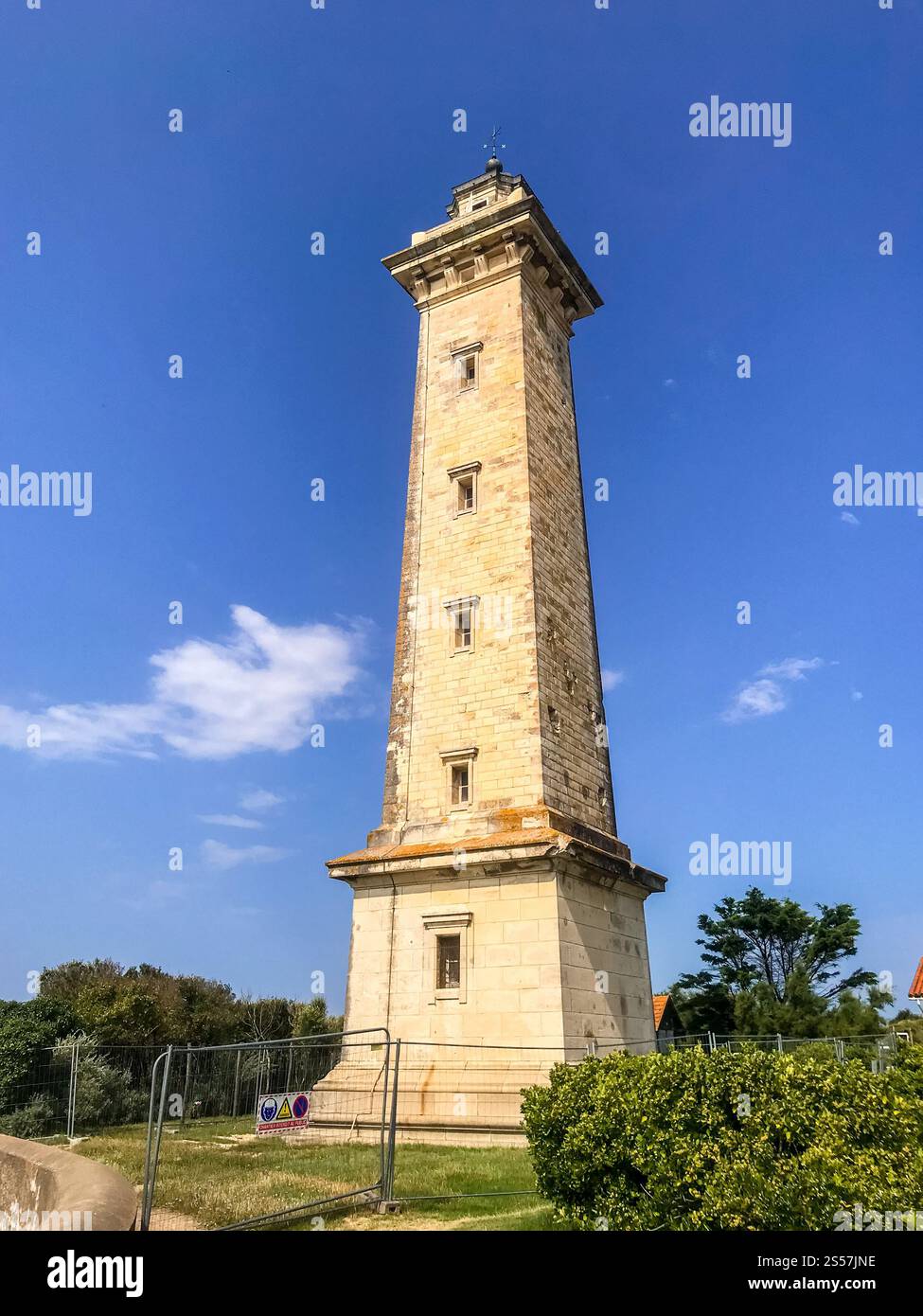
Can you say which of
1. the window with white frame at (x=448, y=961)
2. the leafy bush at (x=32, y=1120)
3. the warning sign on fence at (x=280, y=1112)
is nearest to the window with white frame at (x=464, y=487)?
the window with white frame at (x=448, y=961)

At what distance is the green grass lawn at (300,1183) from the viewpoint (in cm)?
794

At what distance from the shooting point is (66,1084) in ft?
58.2

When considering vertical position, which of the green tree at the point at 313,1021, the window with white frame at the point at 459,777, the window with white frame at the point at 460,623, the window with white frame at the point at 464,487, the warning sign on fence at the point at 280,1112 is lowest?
the green tree at the point at 313,1021

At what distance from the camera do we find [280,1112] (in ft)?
28.7

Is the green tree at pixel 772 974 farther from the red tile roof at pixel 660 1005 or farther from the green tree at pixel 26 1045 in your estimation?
the green tree at pixel 26 1045

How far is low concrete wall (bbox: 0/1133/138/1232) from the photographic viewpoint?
5622 mm

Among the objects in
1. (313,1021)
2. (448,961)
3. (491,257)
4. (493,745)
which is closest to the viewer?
(448,961)

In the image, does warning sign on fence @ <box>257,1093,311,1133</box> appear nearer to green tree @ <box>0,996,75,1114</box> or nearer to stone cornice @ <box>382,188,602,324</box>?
green tree @ <box>0,996,75,1114</box>

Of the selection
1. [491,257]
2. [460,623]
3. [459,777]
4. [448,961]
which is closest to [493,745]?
[459,777]

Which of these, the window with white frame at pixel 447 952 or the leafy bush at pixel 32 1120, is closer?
the window with white frame at pixel 447 952

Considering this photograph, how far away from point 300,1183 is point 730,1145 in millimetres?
Result: 4571

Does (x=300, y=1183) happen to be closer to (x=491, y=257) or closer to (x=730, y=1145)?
(x=730, y=1145)

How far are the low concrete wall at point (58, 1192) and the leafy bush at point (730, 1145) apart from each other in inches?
150

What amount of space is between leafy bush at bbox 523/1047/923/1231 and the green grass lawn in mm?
1034
